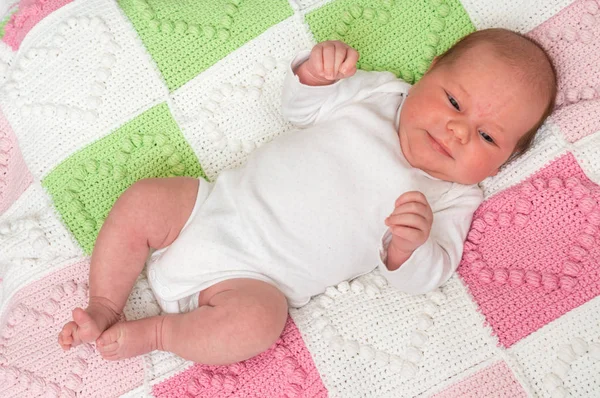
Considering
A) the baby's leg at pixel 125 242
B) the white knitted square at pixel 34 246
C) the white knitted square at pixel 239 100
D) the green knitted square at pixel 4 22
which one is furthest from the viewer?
the green knitted square at pixel 4 22

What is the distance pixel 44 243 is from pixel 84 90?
326 mm

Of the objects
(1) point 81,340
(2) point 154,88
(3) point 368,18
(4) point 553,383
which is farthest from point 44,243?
(4) point 553,383

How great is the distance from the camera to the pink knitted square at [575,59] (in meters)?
1.34

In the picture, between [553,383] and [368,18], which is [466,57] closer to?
[368,18]

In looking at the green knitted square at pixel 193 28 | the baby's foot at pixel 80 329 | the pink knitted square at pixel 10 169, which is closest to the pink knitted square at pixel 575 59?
the green knitted square at pixel 193 28

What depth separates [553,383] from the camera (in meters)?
1.15

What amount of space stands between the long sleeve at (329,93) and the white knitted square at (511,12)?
9.1 inches

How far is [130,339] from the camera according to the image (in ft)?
3.79

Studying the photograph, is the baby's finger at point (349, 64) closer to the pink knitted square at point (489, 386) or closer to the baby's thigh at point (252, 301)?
the baby's thigh at point (252, 301)

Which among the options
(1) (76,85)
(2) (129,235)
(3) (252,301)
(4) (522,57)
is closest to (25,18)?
(1) (76,85)

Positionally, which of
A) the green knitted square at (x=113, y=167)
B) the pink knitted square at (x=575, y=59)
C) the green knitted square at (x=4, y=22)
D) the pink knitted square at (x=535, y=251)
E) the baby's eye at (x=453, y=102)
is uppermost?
the green knitted square at (x=4, y=22)

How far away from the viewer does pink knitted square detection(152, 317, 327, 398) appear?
1.19 metres

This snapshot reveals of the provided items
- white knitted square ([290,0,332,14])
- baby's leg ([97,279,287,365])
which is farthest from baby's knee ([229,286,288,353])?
white knitted square ([290,0,332,14])

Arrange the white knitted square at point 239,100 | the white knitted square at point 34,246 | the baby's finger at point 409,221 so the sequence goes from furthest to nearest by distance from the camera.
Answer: the white knitted square at point 239,100, the white knitted square at point 34,246, the baby's finger at point 409,221
